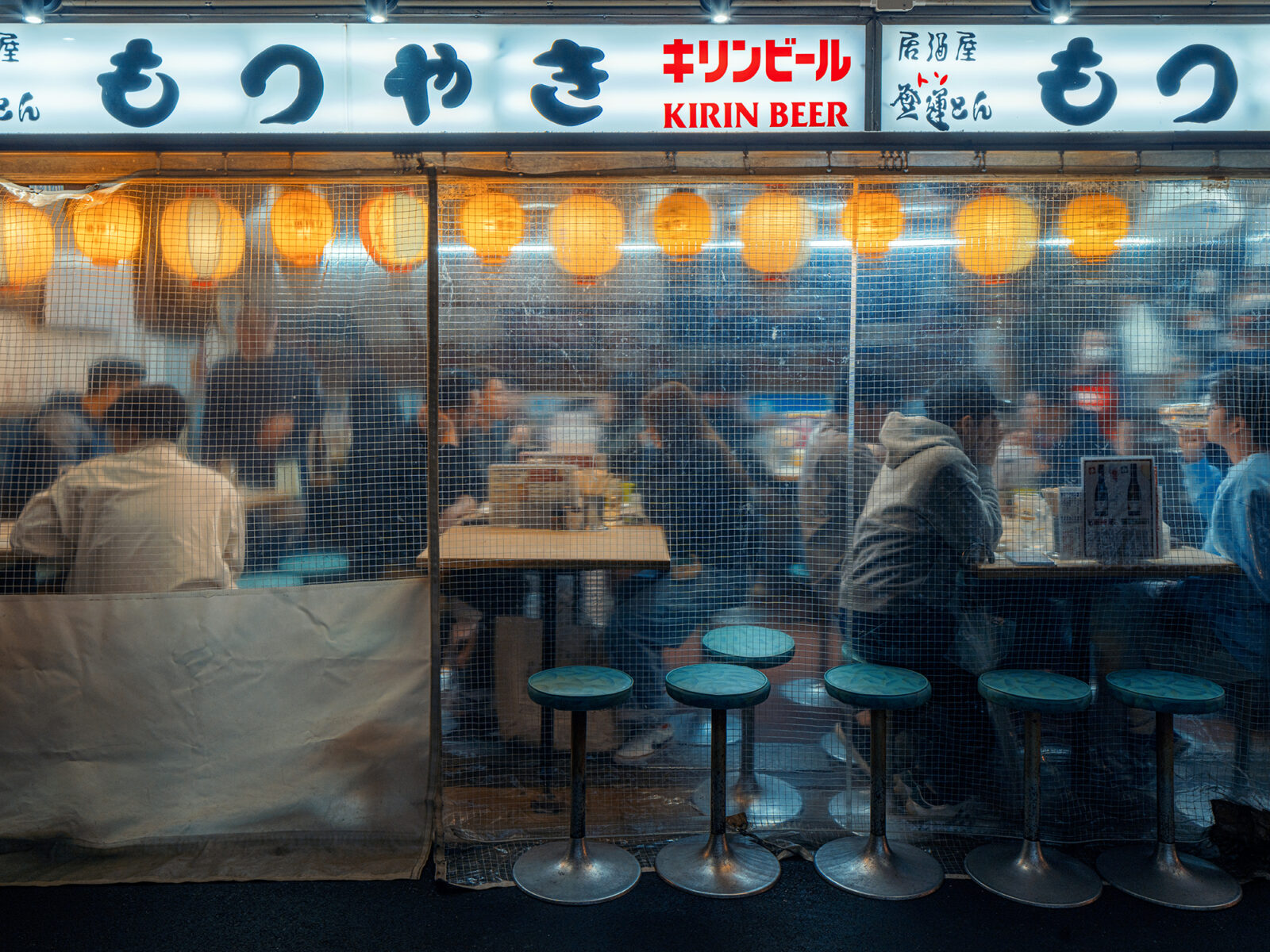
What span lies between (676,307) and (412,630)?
157 centimetres

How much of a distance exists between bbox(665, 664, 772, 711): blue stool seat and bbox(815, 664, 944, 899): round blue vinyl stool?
0.28 meters

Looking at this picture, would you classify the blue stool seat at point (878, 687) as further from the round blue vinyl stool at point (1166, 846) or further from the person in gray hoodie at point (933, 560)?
the round blue vinyl stool at point (1166, 846)

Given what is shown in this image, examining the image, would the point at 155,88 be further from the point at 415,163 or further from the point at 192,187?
the point at 415,163

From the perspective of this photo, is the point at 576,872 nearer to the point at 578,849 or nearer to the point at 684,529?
the point at 578,849

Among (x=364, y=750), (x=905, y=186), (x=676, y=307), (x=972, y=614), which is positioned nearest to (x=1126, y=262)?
(x=905, y=186)

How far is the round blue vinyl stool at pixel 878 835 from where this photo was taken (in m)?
2.78

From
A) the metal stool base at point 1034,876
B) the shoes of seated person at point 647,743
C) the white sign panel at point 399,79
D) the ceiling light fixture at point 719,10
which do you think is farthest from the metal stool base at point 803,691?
the ceiling light fixture at point 719,10

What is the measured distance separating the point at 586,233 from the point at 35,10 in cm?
284

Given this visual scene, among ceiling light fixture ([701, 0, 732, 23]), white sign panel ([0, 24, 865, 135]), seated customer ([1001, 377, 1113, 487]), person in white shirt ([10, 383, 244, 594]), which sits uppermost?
ceiling light fixture ([701, 0, 732, 23])

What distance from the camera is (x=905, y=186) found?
308 cm

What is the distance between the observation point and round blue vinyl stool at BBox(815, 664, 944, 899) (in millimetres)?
2779

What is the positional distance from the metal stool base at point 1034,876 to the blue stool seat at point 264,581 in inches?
107

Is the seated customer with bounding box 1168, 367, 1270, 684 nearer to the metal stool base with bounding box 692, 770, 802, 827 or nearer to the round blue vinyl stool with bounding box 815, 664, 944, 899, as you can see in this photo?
Answer: the round blue vinyl stool with bounding box 815, 664, 944, 899

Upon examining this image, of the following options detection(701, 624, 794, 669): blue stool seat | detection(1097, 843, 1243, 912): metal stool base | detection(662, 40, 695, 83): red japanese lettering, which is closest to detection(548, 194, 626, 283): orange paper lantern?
detection(662, 40, 695, 83): red japanese lettering
